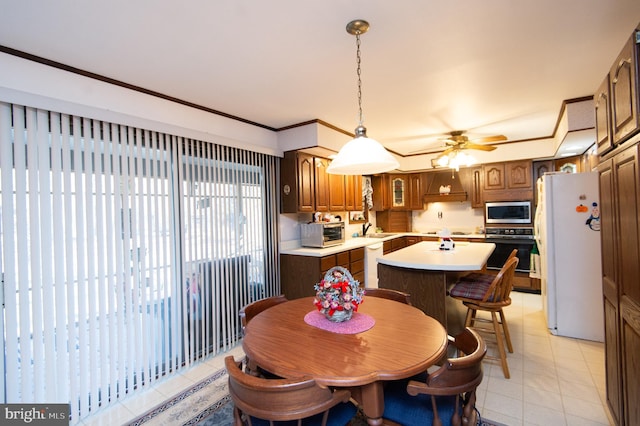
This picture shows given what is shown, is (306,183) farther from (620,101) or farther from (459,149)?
(620,101)

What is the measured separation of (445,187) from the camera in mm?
5523

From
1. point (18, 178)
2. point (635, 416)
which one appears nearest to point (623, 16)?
point (635, 416)

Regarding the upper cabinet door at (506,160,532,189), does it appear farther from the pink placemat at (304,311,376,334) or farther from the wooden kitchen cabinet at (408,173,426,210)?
the pink placemat at (304,311,376,334)

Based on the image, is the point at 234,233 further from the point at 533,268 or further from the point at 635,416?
the point at 533,268

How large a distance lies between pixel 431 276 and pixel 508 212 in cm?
317

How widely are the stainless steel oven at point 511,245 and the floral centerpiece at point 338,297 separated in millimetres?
4023

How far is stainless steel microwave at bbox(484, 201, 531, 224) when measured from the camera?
188 inches

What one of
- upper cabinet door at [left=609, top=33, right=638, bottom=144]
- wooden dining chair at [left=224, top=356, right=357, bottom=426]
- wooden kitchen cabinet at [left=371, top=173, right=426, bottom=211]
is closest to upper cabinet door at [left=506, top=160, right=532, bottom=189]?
wooden kitchen cabinet at [left=371, top=173, right=426, bottom=211]

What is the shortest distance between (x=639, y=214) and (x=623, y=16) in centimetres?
122

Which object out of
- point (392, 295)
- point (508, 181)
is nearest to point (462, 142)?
point (508, 181)

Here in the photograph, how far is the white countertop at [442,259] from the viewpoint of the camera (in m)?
2.48

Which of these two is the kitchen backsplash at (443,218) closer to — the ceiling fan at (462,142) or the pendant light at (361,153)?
the ceiling fan at (462,142)

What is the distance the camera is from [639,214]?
50.9 inches

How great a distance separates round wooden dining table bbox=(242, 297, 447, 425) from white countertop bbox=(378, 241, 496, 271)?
79 centimetres
